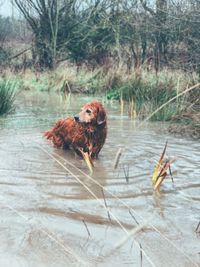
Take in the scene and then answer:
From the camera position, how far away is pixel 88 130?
6387mm

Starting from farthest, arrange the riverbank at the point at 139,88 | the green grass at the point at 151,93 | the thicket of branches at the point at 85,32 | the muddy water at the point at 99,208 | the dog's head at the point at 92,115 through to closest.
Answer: the thicket of branches at the point at 85,32 → the green grass at the point at 151,93 → the riverbank at the point at 139,88 → the dog's head at the point at 92,115 → the muddy water at the point at 99,208

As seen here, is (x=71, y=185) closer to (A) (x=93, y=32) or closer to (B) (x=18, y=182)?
(B) (x=18, y=182)

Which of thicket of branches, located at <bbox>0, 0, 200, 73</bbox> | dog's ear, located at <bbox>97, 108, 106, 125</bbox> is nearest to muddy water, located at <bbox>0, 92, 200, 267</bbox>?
dog's ear, located at <bbox>97, 108, 106, 125</bbox>

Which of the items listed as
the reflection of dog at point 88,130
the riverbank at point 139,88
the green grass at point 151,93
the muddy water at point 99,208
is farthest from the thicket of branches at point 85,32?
the reflection of dog at point 88,130

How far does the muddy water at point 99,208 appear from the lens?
3.43m

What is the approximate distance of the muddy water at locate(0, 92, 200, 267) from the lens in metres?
3.43

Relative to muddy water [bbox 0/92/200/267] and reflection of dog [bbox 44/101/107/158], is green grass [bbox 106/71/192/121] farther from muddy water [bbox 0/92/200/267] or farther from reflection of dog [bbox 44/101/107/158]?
reflection of dog [bbox 44/101/107/158]

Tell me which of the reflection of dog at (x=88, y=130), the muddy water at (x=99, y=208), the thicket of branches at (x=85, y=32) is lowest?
the muddy water at (x=99, y=208)

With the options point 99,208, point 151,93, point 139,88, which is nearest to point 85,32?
point 139,88

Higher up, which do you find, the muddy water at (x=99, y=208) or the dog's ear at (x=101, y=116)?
the dog's ear at (x=101, y=116)

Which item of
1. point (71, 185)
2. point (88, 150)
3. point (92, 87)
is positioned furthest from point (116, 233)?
point (92, 87)

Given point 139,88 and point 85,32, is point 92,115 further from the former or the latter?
point 85,32

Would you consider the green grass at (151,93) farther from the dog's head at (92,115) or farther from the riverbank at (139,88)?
the dog's head at (92,115)

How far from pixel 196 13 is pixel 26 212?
8762 mm
